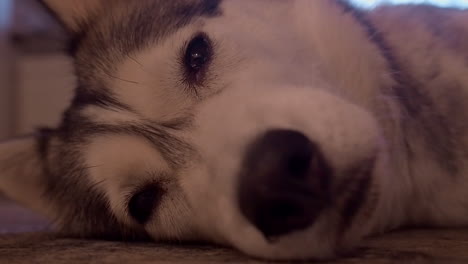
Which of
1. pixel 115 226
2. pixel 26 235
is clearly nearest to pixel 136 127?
pixel 115 226

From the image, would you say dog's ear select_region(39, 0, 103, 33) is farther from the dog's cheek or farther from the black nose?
the black nose

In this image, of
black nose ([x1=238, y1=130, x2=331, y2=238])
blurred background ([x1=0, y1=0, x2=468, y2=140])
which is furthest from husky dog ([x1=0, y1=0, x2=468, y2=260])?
blurred background ([x1=0, y1=0, x2=468, y2=140])

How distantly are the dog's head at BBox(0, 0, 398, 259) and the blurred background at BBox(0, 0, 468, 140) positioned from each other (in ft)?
13.0

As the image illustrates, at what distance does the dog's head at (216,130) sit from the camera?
1024 millimetres

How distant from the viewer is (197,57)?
60.0 inches

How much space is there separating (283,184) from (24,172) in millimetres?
1323

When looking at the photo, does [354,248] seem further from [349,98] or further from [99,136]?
[99,136]

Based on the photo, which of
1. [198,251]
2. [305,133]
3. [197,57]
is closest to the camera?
[305,133]

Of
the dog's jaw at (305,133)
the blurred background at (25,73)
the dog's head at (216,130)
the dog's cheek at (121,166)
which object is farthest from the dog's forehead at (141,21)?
the blurred background at (25,73)

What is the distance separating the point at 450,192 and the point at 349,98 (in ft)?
1.39

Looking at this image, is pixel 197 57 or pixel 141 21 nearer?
pixel 197 57

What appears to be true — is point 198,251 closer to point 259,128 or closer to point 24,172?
point 259,128

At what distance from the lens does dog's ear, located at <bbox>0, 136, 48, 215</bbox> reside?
188cm

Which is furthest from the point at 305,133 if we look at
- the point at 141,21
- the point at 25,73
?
the point at 25,73
